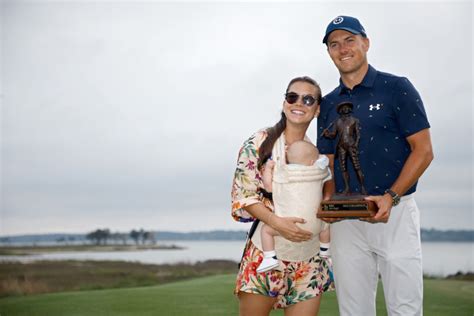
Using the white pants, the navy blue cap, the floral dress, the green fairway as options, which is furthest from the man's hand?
the green fairway

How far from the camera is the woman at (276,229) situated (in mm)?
2928

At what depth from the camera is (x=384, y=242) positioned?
3.02 m

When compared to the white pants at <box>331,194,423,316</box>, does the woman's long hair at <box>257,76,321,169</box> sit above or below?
above

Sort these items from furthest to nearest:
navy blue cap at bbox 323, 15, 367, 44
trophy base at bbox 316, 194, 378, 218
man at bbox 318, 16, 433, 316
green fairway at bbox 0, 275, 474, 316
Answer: green fairway at bbox 0, 275, 474, 316 < navy blue cap at bbox 323, 15, 367, 44 < man at bbox 318, 16, 433, 316 < trophy base at bbox 316, 194, 378, 218

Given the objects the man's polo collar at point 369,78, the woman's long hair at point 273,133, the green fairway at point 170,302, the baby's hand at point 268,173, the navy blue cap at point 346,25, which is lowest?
the green fairway at point 170,302

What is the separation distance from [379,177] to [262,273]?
35.0 inches

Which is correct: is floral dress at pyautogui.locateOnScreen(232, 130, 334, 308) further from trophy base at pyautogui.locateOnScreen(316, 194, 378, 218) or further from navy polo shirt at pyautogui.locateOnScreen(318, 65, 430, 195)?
→ navy polo shirt at pyautogui.locateOnScreen(318, 65, 430, 195)

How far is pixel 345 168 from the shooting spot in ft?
9.97

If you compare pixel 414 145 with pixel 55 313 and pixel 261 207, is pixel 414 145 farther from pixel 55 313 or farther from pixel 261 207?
pixel 55 313

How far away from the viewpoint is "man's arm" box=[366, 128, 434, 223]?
Answer: 2.86 metres

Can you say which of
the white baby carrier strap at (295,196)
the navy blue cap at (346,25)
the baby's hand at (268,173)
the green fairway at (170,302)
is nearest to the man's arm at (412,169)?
the white baby carrier strap at (295,196)

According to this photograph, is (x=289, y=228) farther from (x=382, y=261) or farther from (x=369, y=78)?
(x=369, y=78)

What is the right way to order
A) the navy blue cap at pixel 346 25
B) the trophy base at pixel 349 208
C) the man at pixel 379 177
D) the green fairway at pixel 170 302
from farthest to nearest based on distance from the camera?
1. the green fairway at pixel 170 302
2. the navy blue cap at pixel 346 25
3. the man at pixel 379 177
4. the trophy base at pixel 349 208

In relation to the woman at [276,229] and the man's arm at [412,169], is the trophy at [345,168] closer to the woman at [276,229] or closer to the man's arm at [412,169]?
the man's arm at [412,169]
